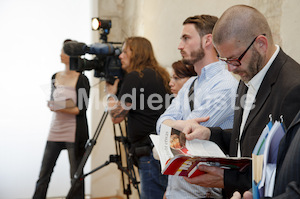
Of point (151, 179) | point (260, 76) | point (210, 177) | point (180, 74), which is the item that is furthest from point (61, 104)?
point (260, 76)

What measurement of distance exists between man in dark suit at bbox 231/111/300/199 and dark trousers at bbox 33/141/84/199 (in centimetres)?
218

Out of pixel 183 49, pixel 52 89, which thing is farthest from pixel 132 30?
pixel 183 49

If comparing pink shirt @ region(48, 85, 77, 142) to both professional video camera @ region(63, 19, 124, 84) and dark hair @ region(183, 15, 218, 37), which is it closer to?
professional video camera @ region(63, 19, 124, 84)

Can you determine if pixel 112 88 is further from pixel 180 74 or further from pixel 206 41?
pixel 206 41

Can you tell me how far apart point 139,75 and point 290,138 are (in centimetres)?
146

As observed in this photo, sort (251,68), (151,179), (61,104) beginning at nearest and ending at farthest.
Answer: (251,68), (151,179), (61,104)

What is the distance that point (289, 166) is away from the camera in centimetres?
72

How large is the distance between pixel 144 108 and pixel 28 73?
2.05m

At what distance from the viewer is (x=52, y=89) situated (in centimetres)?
282

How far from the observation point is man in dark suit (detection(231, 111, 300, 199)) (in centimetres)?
68

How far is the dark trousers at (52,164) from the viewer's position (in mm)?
2735

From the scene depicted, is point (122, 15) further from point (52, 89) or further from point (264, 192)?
point (264, 192)

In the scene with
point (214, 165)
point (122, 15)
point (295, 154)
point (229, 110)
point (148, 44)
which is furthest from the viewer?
point (122, 15)

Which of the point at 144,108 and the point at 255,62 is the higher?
the point at 255,62
